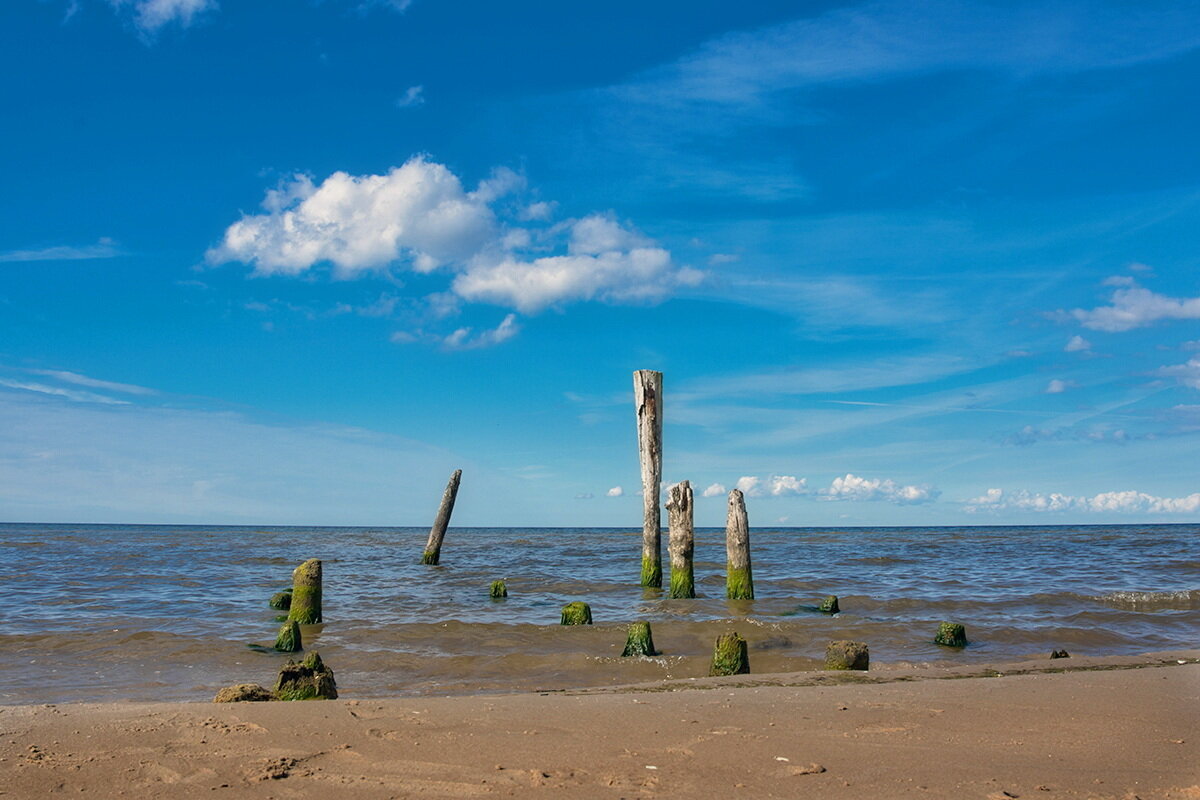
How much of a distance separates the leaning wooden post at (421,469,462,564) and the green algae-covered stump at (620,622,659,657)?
1567 cm

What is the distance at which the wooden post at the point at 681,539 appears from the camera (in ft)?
47.2

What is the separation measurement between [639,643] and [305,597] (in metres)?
4.81

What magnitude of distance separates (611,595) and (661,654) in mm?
6358

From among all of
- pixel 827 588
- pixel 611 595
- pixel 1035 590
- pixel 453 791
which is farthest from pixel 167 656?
pixel 1035 590

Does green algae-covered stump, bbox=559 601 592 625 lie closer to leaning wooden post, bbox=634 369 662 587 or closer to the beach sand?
leaning wooden post, bbox=634 369 662 587

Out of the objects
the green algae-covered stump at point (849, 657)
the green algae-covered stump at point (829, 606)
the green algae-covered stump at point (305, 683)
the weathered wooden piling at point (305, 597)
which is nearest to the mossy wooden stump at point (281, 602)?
the weathered wooden piling at point (305, 597)

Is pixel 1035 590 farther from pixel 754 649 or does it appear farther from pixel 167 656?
pixel 167 656

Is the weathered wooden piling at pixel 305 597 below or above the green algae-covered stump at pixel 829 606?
above

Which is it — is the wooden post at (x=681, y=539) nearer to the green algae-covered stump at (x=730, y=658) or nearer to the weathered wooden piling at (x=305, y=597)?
the weathered wooden piling at (x=305, y=597)

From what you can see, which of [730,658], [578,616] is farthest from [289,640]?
[730,658]

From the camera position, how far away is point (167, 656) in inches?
362

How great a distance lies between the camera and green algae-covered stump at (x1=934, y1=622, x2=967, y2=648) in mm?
9734

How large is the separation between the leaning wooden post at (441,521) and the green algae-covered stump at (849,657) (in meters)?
17.6

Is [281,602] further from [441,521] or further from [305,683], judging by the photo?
[441,521]
